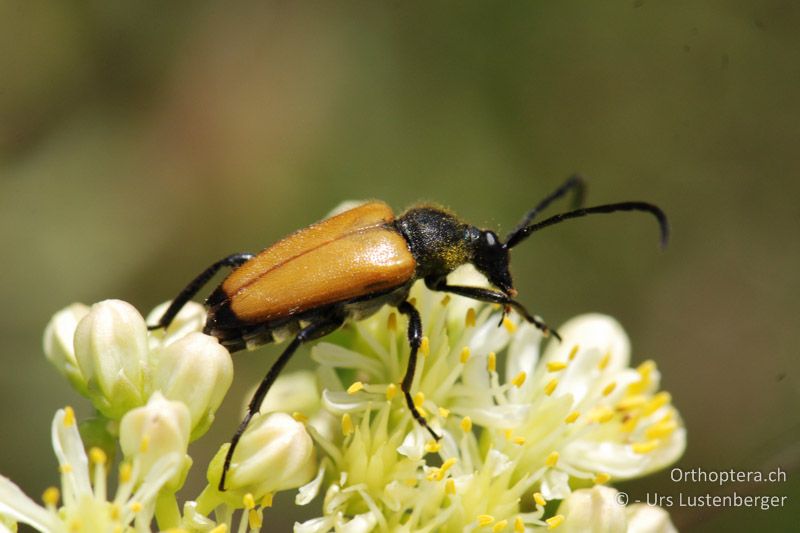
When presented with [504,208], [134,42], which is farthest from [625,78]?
[134,42]

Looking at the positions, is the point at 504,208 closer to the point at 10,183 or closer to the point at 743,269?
the point at 743,269

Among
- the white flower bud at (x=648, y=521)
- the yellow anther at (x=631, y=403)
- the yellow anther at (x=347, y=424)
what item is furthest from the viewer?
the yellow anther at (x=631, y=403)

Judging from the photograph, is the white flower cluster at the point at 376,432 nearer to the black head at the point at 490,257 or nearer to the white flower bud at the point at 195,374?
the white flower bud at the point at 195,374

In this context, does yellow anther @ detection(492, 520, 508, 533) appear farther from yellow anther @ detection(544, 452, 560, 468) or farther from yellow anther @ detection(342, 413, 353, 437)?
yellow anther @ detection(342, 413, 353, 437)

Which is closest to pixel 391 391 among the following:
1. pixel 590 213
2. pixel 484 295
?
pixel 484 295

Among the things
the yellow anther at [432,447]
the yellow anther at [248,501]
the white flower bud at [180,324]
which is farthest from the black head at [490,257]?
the yellow anther at [248,501]

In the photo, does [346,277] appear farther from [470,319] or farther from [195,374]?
[195,374]
